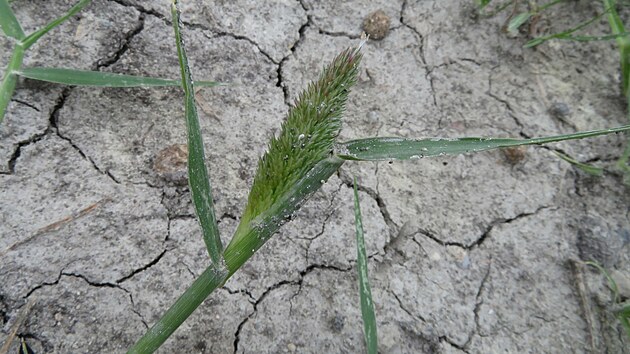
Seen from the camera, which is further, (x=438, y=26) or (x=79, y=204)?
(x=438, y=26)

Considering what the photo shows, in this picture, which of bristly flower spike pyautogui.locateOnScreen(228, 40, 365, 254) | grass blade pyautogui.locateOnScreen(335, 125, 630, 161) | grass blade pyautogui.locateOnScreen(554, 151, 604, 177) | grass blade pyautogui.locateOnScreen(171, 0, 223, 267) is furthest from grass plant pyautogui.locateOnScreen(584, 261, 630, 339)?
grass blade pyautogui.locateOnScreen(171, 0, 223, 267)

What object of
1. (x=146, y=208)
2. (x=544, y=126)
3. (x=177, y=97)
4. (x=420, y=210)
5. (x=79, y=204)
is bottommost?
(x=79, y=204)

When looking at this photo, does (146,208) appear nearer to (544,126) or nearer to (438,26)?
(438,26)

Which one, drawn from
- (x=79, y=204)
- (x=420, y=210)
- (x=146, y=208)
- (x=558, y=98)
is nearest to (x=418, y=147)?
(x=420, y=210)

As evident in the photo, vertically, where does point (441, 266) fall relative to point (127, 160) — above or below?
above

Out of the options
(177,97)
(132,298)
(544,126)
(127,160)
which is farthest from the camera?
(544,126)

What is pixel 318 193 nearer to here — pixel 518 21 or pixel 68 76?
pixel 68 76

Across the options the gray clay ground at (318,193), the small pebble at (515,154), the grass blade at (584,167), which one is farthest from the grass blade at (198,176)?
the grass blade at (584,167)
